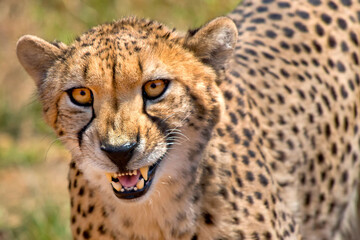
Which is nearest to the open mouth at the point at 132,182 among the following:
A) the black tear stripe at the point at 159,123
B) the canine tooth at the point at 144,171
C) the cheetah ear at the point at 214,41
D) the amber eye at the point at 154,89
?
the canine tooth at the point at 144,171

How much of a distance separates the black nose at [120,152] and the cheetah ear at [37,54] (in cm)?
54

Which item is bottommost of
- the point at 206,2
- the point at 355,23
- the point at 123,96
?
the point at 123,96

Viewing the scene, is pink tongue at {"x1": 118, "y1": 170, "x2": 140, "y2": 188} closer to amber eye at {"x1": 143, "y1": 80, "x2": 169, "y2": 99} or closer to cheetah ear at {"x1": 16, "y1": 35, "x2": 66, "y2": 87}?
amber eye at {"x1": 143, "y1": 80, "x2": 169, "y2": 99}

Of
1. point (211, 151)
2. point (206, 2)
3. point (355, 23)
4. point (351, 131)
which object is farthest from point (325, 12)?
point (206, 2)

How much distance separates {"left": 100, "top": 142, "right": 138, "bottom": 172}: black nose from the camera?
2391 mm

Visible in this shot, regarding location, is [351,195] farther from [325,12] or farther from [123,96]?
[123,96]

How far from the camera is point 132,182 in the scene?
258cm

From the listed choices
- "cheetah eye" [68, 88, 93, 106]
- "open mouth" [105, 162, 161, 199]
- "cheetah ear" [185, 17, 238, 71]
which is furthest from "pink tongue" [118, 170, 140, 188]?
"cheetah ear" [185, 17, 238, 71]

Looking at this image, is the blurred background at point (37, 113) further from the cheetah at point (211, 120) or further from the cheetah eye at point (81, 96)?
the cheetah eye at point (81, 96)

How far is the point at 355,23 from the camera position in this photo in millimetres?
3727

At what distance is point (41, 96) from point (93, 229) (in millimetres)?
532

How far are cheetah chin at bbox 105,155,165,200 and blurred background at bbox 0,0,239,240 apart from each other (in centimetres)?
168

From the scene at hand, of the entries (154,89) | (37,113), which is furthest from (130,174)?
(37,113)

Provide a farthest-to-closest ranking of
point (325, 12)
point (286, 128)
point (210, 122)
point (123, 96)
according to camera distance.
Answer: point (325, 12) < point (286, 128) < point (210, 122) < point (123, 96)
